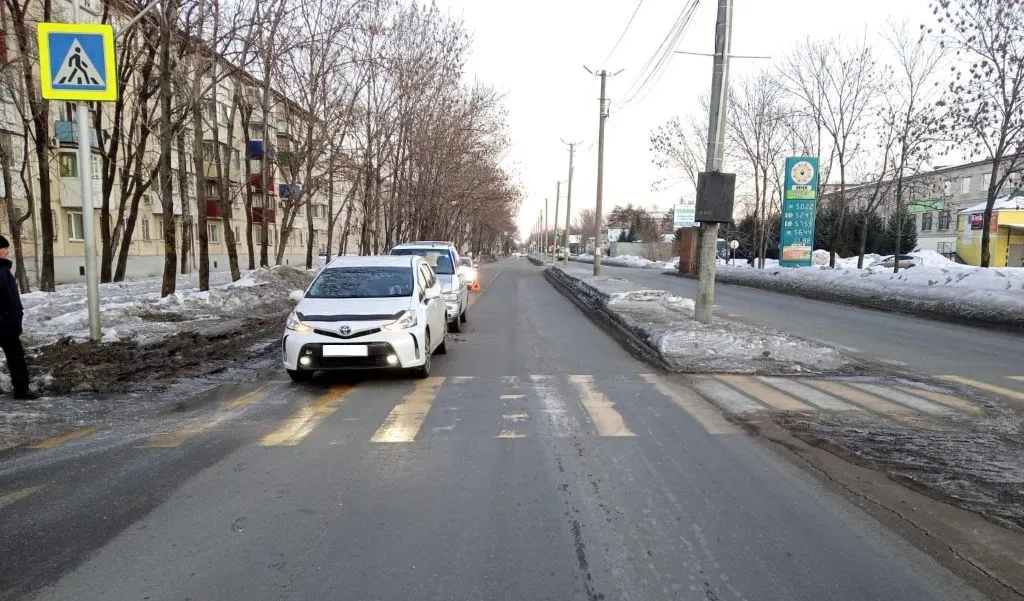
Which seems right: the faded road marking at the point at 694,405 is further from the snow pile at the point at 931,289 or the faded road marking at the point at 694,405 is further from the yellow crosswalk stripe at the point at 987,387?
the snow pile at the point at 931,289

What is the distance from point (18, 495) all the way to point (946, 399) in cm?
871

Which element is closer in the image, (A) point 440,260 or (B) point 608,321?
(A) point 440,260

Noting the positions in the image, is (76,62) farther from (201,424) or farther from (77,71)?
(201,424)

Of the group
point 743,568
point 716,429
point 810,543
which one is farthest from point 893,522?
point 716,429

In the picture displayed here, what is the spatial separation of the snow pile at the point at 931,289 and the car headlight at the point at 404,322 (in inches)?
534

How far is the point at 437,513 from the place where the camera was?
12.7ft

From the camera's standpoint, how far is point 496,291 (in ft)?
84.4

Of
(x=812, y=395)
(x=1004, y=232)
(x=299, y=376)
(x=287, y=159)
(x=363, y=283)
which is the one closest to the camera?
(x=812, y=395)

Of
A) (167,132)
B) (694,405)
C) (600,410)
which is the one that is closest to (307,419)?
(600,410)

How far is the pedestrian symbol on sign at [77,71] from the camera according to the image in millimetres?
8883

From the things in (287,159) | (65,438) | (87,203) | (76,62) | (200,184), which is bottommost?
(65,438)

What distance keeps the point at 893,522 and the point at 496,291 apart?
22233 mm

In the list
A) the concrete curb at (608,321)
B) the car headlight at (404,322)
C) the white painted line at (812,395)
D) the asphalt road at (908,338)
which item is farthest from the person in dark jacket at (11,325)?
the asphalt road at (908,338)

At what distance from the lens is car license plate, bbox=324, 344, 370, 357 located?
7.36 meters
